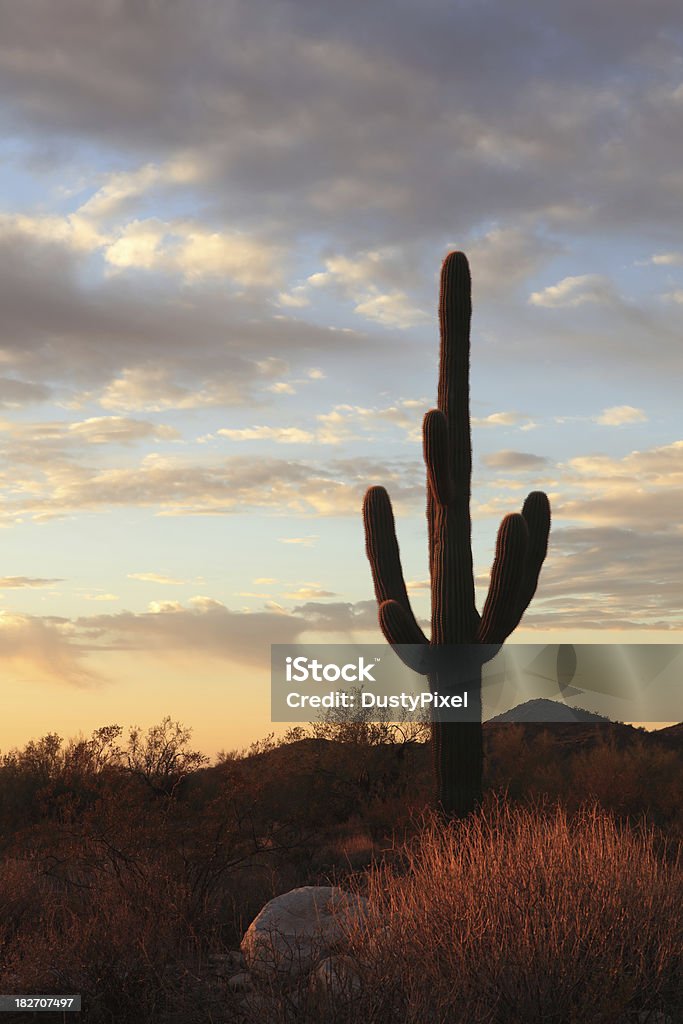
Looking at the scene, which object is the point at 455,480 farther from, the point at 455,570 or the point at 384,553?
the point at 384,553

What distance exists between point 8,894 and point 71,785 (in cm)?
1160

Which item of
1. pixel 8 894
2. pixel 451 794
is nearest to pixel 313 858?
pixel 451 794

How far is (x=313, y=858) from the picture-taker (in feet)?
57.7

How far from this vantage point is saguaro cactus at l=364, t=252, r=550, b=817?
53.7ft

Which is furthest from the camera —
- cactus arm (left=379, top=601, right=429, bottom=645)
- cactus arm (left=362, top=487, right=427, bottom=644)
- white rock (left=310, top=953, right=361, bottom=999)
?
cactus arm (left=362, top=487, right=427, bottom=644)

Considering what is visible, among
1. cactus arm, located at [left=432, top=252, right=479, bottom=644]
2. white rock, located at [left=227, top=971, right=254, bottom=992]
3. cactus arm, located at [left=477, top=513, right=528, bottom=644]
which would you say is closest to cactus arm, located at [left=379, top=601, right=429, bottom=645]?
cactus arm, located at [left=432, top=252, right=479, bottom=644]

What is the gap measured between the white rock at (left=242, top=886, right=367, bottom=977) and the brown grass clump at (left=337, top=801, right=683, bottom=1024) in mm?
573

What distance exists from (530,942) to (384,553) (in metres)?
9.35

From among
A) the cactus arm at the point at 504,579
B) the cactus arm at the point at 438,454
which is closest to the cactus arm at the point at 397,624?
the cactus arm at the point at 504,579

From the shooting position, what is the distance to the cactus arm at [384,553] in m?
17.2

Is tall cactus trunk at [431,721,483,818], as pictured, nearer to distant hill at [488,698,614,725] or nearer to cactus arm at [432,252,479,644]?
cactus arm at [432,252,479,644]

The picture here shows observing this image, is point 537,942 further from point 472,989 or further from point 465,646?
point 465,646

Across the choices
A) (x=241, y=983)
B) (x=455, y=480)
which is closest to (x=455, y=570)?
(x=455, y=480)

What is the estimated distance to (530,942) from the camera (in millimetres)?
8398
